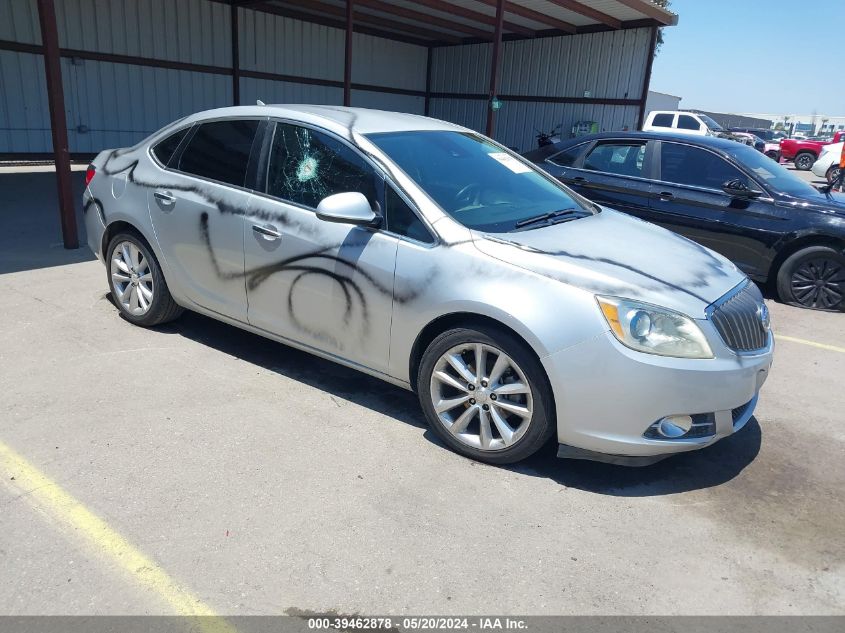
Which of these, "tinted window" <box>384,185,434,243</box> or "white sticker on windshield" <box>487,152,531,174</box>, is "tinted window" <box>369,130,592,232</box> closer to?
"white sticker on windshield" <box>487,152,531,174</box>

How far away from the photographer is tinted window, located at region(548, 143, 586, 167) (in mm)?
7617

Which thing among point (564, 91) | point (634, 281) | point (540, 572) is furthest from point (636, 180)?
point (564, 91)

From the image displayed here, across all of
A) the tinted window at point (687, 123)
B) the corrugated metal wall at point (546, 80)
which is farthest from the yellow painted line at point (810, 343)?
the tinted window at point (687, 123)

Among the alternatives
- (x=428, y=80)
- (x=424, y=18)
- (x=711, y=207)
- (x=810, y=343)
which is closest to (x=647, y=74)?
(x=424, y=18)

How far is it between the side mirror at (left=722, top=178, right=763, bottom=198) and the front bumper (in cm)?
398

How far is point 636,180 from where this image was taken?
23.4ft

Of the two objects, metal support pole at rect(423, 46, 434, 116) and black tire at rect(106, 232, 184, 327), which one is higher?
metal support pole at rect(423, 46, 434, 116)

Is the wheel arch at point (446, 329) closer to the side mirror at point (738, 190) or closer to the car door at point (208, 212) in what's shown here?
the car door at point (208, 212)

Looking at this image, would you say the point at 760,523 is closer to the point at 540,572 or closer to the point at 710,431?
the point at 710,431

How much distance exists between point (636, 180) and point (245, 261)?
4.76 m

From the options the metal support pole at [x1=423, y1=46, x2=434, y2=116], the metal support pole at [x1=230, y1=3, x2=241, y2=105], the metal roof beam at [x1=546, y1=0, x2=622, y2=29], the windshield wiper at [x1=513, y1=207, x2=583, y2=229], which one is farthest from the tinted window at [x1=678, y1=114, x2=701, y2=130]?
the windshield wiper at [x1=513, y1=207, x2=583, y2=229]

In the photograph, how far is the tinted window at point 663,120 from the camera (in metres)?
21.4

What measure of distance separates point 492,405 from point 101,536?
5.86 ft

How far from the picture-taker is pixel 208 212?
415cm
